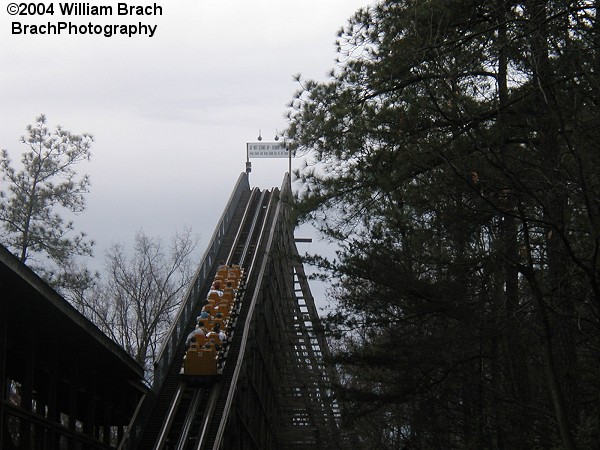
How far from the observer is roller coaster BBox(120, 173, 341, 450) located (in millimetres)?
22172

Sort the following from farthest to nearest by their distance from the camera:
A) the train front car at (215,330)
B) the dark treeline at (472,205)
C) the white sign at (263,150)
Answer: the white sign at (263,150) < the train front car at (215,330) < the dark treeline at (472,205)

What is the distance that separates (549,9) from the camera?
956 centimetres

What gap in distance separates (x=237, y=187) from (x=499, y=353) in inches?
1092

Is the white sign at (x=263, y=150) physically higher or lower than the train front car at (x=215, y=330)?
higher

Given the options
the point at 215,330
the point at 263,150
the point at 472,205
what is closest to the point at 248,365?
the point at 215,330

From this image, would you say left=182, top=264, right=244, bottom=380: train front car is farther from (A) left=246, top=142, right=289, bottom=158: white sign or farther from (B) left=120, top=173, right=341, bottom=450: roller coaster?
(A) left=246, top=142, right=289, bottom=158: white sign

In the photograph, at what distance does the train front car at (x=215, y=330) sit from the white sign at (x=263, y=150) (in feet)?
66.2

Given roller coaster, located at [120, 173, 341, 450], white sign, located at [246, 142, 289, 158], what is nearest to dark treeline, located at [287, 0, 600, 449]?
roller coaster, located at [120, 173, 341, 450]

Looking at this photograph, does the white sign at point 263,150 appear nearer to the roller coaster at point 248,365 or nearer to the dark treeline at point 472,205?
the roller coaster at point 248,365

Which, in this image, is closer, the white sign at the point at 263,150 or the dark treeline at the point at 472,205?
the dark treeline at the point at 472,205

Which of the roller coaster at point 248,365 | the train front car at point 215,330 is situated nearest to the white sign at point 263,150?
the roller coaster at point 248,365

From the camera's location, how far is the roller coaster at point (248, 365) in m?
22.2

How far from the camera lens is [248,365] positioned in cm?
2677

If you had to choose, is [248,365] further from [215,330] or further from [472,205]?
[472,205]
